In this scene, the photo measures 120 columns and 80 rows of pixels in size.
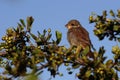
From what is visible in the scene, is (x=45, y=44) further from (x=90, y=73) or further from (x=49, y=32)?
(x=90, y=73)

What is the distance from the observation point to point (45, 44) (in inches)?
165

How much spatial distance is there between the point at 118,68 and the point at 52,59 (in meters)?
0.79

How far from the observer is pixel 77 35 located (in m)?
8.56

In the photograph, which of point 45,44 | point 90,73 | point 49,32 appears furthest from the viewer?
point 49,32

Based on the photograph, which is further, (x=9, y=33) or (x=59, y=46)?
(x=9, y=33)

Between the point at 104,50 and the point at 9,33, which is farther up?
the point at 9,33

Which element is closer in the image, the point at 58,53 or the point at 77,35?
the point at 58,53

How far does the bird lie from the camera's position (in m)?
7.62

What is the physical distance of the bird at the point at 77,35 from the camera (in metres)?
7.62

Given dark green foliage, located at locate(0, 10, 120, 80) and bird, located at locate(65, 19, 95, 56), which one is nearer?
dark green foliage, located at locate(0, 10, 120, 80)

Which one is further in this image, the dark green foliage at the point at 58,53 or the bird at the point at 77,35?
the bird at the point at 77,35

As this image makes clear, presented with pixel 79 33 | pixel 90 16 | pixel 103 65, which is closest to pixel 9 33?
pixel 90 16

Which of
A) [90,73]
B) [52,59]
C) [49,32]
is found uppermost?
[49,32]

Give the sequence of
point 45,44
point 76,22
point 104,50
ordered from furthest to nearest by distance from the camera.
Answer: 1. point 76,22
2. point 45,44
3. point 104,50
